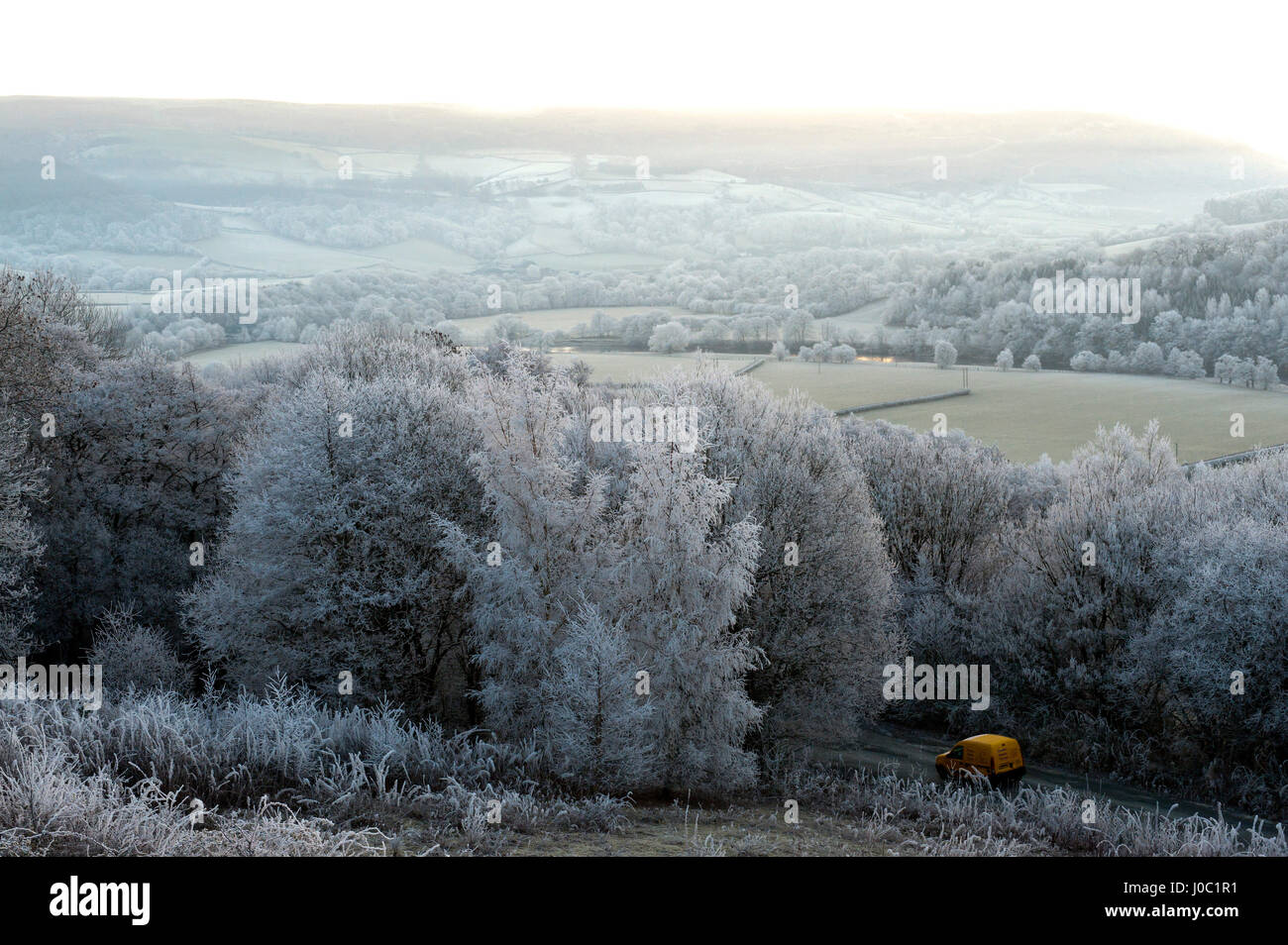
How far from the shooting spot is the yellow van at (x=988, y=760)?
85.8 feet

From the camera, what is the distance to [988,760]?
26203mm

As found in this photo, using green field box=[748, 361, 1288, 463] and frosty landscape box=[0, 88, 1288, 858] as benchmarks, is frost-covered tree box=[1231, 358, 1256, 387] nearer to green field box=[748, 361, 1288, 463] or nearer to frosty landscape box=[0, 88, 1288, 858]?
green field box=[748, 361, 1288, 463]

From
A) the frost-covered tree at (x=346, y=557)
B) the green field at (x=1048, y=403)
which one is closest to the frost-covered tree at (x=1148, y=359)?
the green field at (x=1048, y=403)

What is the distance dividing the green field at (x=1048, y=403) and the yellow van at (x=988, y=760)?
48.8 m

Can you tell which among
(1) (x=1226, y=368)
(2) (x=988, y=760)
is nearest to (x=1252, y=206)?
(1) (x=1226, y=368)

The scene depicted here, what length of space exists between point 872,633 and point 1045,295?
312 feet

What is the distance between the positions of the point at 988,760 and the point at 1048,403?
71369 millimetres

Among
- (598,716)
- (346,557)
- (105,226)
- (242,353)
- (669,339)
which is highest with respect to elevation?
(105,226)

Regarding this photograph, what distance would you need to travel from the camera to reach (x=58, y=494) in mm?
33719

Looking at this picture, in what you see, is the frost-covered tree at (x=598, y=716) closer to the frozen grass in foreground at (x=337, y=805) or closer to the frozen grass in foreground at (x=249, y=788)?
the frozen grass in foreground at (x=337, y=805)

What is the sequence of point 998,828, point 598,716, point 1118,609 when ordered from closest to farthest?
point 998,828
point 598,716
point 1118,609

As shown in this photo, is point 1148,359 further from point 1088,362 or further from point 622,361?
point 622,361

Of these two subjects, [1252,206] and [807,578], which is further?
[1252,206]

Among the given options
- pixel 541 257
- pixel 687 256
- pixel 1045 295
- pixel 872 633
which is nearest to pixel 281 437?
pixel 872 633
